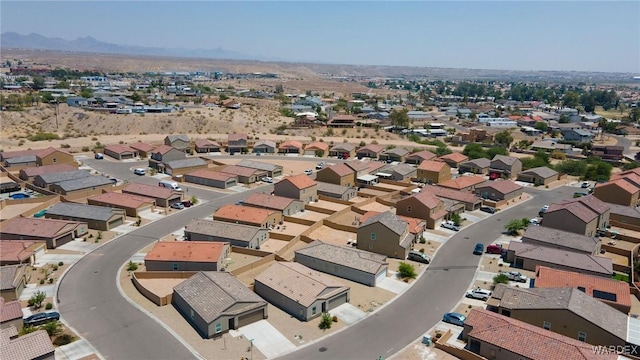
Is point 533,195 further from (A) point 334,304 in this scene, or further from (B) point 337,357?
(B) point 337,357

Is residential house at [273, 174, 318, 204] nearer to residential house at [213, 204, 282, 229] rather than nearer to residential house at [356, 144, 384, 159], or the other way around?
residential house at [213, 204, 282, 229]

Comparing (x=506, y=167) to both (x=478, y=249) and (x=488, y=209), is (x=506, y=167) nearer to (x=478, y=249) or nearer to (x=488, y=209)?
(x=488, y=209)

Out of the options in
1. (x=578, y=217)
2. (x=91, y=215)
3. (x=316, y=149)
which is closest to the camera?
(x=578, y=217)

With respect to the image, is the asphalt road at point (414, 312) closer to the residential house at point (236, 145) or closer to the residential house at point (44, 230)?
the residential house at point (44, 230)

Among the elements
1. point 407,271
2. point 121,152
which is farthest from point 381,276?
point 121,152

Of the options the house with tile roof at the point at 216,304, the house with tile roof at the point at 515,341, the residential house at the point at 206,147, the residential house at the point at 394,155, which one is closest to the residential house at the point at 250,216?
the house with tile roof at the point at 216,304
